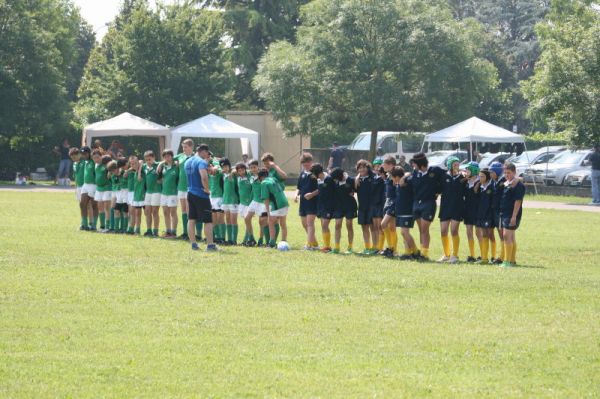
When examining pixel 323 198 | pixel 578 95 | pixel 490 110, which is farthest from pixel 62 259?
pixel 490 110

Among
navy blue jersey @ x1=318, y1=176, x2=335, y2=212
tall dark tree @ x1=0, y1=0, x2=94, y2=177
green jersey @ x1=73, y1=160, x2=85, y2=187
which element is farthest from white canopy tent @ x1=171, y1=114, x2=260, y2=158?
navy blue jersey @ x1=318, y1=176, x2=335, y2=212

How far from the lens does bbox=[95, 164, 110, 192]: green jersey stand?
2472 cm

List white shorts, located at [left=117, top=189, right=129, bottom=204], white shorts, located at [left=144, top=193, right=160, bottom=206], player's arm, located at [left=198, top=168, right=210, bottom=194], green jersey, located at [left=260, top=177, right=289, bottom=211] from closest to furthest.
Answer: player's arm, located at [left=198, top=168, right=210, bottom=194] → green jersey, located at [left=260, top=177, right=289, bottom=211] → white shorts, located at [left=144, top=193, right=160, bottom=206] → white shorts, located at [left=117, top=189, right=129, bottom=204]

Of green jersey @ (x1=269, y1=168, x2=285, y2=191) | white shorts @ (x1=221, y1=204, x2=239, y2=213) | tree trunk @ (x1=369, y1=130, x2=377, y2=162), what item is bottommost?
white shorts @ (x1=221, y1=204, x2=239, y2=213)

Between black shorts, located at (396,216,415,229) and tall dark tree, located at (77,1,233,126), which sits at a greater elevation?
tall dark tree, located at (77,1,233,126)

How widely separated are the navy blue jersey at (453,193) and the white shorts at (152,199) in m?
6.60

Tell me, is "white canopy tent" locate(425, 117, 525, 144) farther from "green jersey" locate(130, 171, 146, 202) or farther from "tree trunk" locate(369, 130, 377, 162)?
"green jersey" locate(130, 171, 146, 202)

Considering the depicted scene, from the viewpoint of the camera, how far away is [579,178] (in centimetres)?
4619

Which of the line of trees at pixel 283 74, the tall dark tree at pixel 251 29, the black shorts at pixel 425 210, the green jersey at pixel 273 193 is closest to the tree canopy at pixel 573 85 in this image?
the line of trees at pixel 283 74

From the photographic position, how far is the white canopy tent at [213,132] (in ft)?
142

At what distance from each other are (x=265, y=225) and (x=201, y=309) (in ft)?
29.8

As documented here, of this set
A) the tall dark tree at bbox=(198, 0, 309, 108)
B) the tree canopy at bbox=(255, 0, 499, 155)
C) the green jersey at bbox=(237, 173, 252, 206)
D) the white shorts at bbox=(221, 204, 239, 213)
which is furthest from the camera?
the tall dark tree at bbox=(198, 0, 309, 108)

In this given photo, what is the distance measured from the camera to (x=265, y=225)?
22172mm

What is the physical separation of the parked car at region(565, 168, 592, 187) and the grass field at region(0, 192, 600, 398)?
26858mm
